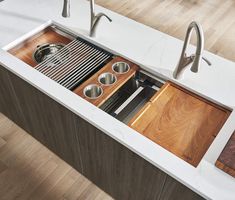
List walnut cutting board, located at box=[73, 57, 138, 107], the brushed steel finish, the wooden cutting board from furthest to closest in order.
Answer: the brushed steel finish < walnut cutting board, located at box=[73, 57, 138, 107] < the wooden cutting board

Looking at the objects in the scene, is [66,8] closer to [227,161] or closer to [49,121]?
[49,121]

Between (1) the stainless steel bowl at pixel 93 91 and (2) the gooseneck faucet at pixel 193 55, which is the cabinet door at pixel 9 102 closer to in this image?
(1) the stainless steel bowl at pixel 93 91

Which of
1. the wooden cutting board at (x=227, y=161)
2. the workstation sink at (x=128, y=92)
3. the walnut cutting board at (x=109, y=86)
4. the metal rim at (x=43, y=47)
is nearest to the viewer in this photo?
the wooden cutting board at (x=227, y=161)

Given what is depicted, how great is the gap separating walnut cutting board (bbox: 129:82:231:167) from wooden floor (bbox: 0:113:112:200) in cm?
92

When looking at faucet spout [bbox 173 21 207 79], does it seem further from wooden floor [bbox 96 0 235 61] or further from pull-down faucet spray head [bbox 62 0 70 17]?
wooden floor [bbox 96 0 235 61]

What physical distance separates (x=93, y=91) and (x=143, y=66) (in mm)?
353

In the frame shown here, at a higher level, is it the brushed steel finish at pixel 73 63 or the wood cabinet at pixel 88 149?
Result: the brushed steel finish at pixel 73 63

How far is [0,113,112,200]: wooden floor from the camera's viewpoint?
6.85 feet

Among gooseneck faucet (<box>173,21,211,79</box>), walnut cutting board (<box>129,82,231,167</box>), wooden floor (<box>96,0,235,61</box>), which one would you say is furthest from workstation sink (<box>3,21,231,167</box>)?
wooden floor (<box>96,0,235,61</box>)

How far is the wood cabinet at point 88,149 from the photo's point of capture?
4.58 feet

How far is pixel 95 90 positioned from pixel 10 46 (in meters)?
0.67

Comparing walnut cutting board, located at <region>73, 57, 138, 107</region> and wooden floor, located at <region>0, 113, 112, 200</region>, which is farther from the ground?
walnut cutting board, located at <region>73, 57, 138, 107</region>

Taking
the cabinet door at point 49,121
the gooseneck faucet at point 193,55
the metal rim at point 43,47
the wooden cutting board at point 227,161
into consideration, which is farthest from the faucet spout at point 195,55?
the metal rim at point 43,47

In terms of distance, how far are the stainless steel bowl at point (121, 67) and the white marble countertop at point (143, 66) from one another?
56 millimetres
